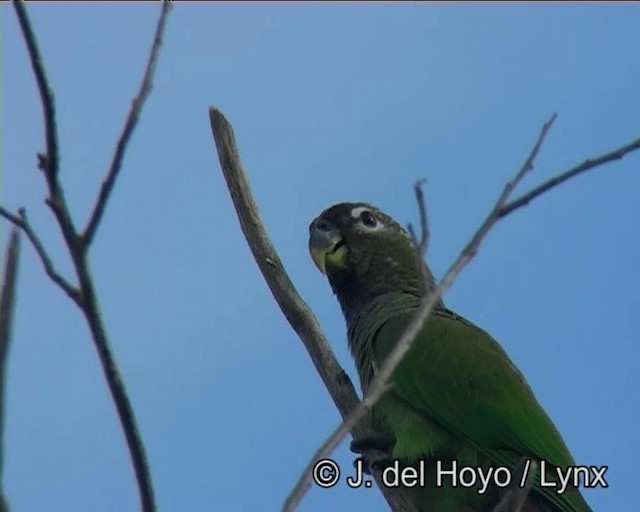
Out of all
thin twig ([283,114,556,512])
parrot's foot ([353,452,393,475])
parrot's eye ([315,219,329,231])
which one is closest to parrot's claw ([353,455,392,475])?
parrot's foot ([353,452,393,475])

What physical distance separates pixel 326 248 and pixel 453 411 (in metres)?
1.17

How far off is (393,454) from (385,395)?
32 centimetres

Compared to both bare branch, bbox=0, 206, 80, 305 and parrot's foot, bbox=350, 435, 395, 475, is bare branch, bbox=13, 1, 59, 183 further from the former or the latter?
parrot's foot, bbox=350, 435, 395, 475

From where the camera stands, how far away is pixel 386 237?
5.07 m

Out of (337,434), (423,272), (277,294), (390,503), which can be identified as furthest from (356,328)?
(337,434)

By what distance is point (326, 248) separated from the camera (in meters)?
4.91

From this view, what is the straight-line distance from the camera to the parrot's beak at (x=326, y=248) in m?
4.91

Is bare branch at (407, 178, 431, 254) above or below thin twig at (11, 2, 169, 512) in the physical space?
above

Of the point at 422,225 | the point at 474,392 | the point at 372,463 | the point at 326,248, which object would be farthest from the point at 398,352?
the point at 326,248

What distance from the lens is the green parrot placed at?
3.96 metres

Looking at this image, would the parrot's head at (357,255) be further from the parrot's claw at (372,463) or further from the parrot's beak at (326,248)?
the parrot's claw at (372,463)

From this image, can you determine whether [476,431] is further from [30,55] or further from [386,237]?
[30,55]

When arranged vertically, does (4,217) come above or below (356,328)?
below

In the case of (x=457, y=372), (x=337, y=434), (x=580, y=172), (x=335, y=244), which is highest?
(x=335, y=244)
